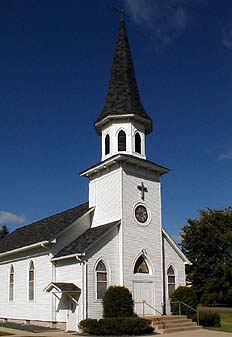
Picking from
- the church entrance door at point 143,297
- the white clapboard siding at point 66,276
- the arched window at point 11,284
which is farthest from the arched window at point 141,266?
the arched window at point 11,284

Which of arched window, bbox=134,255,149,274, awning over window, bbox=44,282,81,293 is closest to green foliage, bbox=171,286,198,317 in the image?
arched window, bbox=134,255,149,274

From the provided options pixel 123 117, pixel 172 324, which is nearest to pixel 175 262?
pixel 172 324

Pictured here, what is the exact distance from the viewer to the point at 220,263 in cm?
5547

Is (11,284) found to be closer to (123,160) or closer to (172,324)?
(123,160)

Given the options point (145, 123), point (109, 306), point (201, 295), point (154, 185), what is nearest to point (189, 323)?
point (109, 306)

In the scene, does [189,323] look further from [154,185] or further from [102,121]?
[102,121]

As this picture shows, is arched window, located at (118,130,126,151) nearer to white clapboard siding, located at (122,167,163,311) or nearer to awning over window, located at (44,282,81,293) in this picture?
white clapboard siding, located at (122,167,163,311)

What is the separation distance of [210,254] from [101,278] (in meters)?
33.8

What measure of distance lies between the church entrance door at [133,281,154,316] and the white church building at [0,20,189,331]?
2.2 inches

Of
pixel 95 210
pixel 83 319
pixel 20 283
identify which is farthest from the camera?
pixel 20 283

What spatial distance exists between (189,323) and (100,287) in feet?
17.9

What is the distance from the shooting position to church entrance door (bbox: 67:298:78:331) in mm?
26188

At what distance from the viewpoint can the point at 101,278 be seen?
87.6 ft

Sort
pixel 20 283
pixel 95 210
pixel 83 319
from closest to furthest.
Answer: pixel 83 319
pixel 95 210
pixel 20 283
